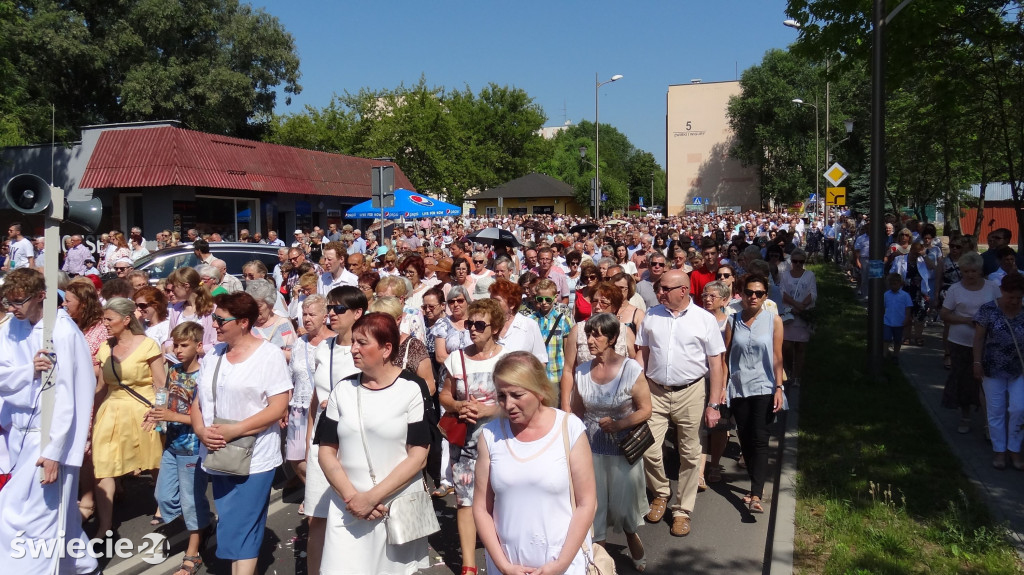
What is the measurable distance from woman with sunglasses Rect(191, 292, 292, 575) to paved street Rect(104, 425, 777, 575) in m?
0.79

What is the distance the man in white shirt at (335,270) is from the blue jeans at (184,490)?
4131mm

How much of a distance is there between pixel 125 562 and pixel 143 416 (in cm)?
98

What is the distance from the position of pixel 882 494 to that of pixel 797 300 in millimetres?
3868

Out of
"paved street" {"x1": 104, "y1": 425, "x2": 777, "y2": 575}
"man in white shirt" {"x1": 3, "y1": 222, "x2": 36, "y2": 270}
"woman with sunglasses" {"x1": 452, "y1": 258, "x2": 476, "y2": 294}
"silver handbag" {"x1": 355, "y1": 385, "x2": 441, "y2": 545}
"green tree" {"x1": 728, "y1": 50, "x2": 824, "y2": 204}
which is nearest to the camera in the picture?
"silver handbag" {"x1": 355, "y1": 385, "x2": 441, "y2": 545}

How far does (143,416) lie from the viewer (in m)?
5.65

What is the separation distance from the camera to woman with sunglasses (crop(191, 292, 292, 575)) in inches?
178

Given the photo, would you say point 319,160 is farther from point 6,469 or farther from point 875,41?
point 6,469

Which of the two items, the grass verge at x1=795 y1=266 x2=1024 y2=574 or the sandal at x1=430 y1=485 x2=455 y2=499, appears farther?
the sandal at x1=430 y1=485 x2=455 y2=499

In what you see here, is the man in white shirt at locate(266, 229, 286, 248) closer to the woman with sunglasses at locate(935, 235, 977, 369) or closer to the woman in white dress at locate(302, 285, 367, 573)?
the woman in white dress at locate(302, 285, 367, 573)

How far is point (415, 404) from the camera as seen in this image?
159 inches

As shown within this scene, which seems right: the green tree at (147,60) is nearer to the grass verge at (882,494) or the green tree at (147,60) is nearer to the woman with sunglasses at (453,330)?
the woman with sunglasses at (453,330)

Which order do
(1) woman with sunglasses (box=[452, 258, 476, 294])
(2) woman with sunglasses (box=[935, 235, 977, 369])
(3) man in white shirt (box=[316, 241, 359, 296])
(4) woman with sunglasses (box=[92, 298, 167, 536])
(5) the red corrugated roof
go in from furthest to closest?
(5) the red corrugated roof < (2) woman with sunglasses (box=[935, 235, 977, 369]) < (3) man in white shirt (box=[316, 241, 359, 296]) < (1) woman with sunglasses (box=[452, 258, 476, 294]) < (4) woman with sunglasses (box=[92, 298, 167, 536])

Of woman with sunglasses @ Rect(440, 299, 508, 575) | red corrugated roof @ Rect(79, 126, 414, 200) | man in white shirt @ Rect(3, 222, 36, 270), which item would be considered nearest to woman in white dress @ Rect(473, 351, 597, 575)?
woman with sunglasses @ Rect(440, 299, 508, 575)

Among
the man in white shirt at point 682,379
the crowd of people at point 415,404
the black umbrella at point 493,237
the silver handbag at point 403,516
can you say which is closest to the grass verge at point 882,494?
the crowd of people at point 415,404
